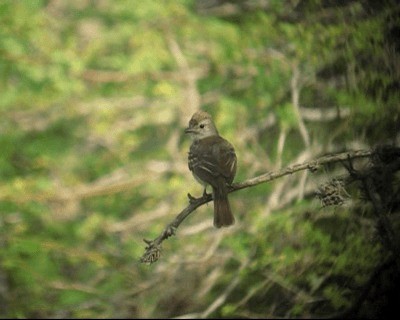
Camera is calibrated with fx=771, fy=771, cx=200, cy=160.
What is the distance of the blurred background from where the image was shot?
2.07 metres

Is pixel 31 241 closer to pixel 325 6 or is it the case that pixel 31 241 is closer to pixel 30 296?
pixel 30 296

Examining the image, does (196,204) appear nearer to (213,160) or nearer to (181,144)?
(213,160)

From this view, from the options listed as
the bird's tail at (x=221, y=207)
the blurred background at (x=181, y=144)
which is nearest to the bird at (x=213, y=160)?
the bird's tail at (x=221, y=207)

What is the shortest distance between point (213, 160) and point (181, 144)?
3865 millimetres

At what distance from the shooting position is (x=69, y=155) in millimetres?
6438

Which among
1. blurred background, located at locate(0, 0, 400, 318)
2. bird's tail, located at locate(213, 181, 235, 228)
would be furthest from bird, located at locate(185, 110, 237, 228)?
blurred background, located at locate(0, 0, 400, 318)

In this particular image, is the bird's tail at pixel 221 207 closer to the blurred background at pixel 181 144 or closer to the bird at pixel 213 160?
the bird at pixel 213 160

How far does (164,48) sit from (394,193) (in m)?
4.14

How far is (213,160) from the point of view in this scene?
203 cm

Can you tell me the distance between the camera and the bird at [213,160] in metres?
1.95

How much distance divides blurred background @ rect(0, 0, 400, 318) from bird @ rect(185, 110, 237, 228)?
0.26 metres

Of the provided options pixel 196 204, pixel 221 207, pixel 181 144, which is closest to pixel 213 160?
pixel 221 207

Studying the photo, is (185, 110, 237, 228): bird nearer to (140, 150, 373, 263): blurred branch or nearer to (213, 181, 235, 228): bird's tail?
(213, 181, 235, 228): bird's tail

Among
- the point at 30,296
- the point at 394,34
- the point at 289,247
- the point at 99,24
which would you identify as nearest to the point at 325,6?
the point at 394,34
